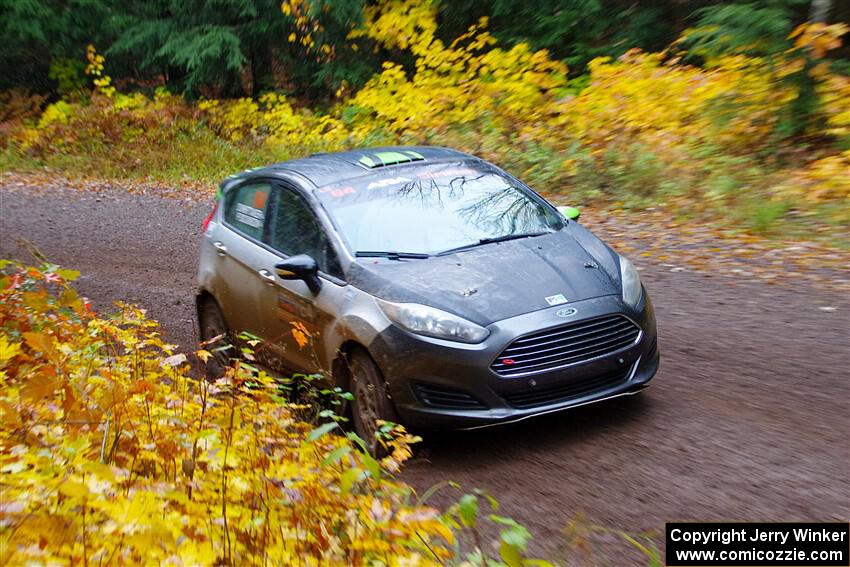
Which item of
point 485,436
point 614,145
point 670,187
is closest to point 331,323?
point 485,436

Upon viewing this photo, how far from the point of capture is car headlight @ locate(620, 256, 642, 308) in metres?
5.71

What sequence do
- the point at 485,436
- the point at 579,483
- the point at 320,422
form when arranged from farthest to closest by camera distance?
the point at 320,422
the point at 485,436
the point at 579,483

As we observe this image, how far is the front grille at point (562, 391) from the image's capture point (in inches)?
208

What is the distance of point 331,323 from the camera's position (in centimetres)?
596

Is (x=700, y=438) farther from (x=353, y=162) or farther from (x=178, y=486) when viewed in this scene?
(x=353, y=162)

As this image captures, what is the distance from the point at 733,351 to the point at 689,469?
2.18 meters

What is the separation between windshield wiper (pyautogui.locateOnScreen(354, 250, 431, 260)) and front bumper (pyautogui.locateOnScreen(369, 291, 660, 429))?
752 mm

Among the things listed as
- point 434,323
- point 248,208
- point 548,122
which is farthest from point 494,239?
point 548,122

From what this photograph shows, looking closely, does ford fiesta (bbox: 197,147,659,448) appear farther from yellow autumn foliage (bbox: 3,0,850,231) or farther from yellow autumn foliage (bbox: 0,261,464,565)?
yellow autumn foliage (bbox: 3,0,850,231)

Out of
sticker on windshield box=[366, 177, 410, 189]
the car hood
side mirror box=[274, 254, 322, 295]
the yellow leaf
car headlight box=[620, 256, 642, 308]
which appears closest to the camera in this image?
the yellow leaf

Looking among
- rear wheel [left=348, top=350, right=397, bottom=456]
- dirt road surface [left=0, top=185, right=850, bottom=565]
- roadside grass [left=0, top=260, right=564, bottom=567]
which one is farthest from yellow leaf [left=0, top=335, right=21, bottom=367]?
rear wheel [left=348, top=350, right=397, bottom=456]

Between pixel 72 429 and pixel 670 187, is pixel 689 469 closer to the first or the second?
pixel 72 429

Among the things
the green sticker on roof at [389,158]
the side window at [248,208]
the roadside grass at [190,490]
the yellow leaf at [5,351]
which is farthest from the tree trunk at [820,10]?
the yellow leaf at [5,351]

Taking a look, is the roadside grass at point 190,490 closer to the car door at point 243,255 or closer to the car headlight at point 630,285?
the car headlight at point 630,285
